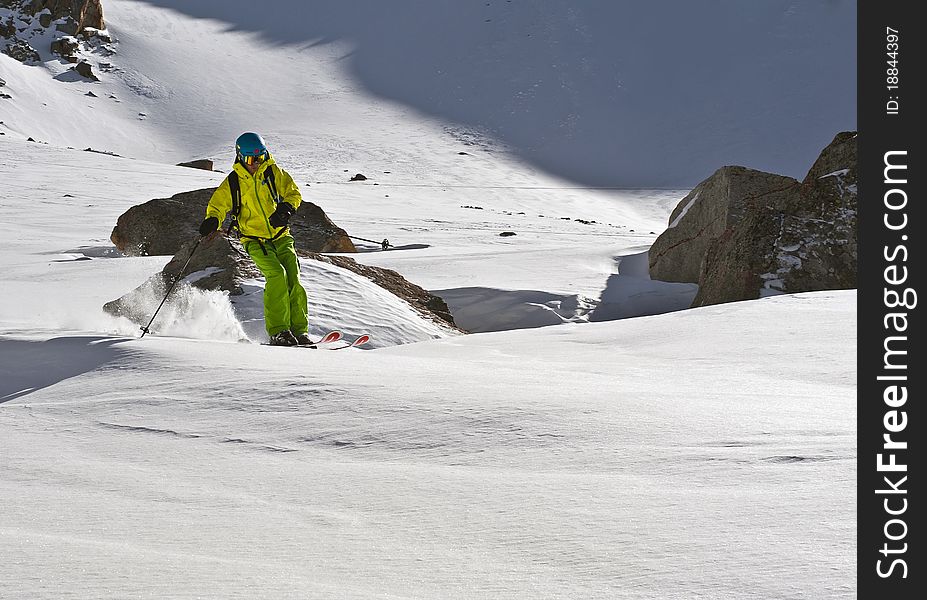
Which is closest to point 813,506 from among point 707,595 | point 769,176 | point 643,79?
point 707,595

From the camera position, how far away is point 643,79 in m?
Answer: 60.7

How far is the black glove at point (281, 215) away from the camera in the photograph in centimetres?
571

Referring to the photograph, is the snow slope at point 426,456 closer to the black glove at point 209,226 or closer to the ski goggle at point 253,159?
the black glove at point 209,226

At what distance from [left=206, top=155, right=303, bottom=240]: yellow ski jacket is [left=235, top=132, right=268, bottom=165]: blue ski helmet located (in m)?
0.07

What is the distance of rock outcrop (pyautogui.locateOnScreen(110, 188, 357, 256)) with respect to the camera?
12016 millimetres

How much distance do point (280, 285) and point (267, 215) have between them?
18.3 inches

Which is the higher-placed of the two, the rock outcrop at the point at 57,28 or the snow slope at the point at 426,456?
the rock outcrop at the point at 57,28

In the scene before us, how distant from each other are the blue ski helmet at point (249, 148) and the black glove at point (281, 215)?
35 cm

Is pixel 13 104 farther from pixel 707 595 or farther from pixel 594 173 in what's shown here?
pixel 707 595

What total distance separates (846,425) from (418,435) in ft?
3.68

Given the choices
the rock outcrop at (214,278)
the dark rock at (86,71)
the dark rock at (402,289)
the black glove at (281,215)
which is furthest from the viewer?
the dark rock at (86,71)

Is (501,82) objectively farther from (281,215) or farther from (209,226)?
(209,226)
